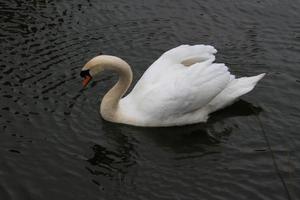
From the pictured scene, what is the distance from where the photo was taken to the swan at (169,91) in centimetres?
1070

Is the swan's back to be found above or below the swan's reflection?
above

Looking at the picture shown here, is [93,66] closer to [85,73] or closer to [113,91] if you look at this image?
[85,73]

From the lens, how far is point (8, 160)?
965 cm

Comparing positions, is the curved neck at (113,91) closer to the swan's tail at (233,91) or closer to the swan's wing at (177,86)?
the swan's wing at (177,86)

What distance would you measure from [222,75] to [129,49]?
301 centimetres

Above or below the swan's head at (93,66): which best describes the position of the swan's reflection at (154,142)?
below

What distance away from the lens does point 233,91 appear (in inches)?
453

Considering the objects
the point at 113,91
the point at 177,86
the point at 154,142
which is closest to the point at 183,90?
the point at 177,86

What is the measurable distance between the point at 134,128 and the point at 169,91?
95 cm

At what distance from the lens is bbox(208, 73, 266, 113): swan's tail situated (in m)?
11.4

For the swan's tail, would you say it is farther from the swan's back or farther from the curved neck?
the curved neck

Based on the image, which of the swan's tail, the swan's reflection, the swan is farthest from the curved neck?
the swan's tail

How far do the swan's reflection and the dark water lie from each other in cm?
2

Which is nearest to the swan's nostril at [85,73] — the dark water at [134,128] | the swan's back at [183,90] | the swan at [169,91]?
the swan at [169,91]
